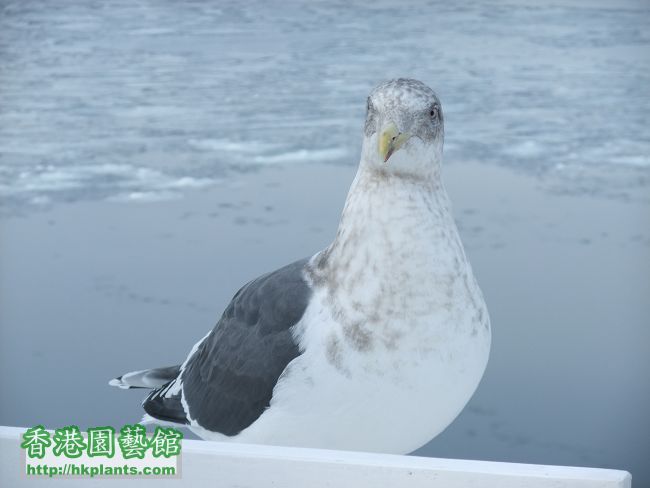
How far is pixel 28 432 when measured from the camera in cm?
114

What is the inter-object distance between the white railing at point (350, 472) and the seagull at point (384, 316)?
34 cm

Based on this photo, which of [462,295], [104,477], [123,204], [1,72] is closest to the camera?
[104,477]

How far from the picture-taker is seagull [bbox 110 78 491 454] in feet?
4.58

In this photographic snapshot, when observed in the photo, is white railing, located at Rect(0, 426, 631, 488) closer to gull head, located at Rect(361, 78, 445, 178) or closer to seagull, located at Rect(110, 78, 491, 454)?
seagull, located at Rect(110, 78, 491, 454)

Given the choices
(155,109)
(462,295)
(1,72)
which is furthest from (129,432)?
(1,72)

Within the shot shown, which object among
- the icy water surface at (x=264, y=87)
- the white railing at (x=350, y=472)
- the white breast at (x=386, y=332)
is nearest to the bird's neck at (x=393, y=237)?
the white breast at (x=386, y=332)

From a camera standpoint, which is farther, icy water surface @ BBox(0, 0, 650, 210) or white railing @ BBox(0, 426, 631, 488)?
icy water surface @ BBox(0, 0, 650, 210)

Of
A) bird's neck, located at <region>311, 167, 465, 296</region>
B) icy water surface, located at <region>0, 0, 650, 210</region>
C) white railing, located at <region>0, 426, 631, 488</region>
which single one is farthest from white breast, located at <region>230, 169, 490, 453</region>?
icy water surface, located at <region>0, 0, 650, 210</region>

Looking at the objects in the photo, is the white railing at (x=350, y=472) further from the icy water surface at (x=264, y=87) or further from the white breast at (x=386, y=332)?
the icy water surface at (x=264, y=87)

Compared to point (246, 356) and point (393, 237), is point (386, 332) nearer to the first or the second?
point (393, 237)

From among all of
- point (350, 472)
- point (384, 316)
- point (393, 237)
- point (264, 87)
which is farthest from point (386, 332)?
point (264, 87)

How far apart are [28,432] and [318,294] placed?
48 cm

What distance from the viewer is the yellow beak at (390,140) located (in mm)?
1360

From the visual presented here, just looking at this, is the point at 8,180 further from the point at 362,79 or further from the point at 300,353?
the point at 300,353
